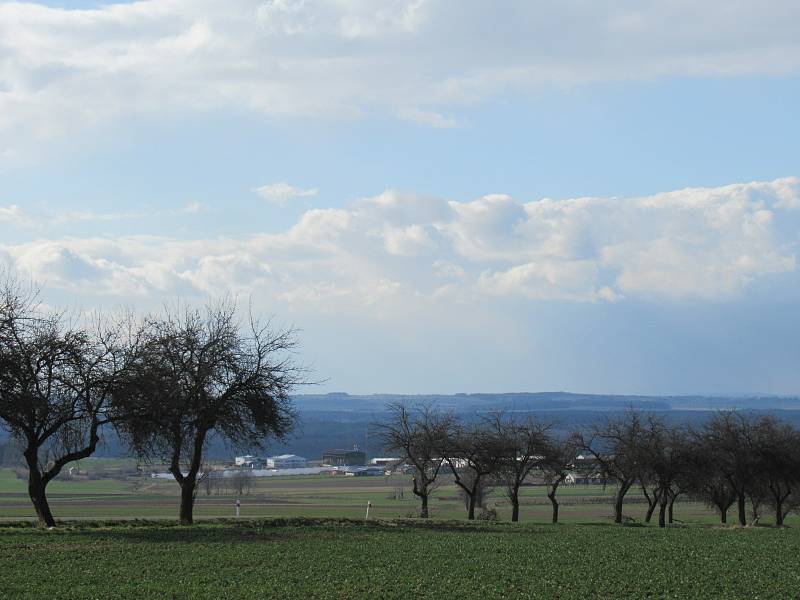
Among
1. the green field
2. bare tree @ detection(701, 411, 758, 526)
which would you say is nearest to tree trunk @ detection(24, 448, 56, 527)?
the green field

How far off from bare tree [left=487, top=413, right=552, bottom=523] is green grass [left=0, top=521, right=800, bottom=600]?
74.2 ft

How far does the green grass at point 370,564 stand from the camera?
21734 millimetres

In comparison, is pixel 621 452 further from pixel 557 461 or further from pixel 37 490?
pixel 37 490

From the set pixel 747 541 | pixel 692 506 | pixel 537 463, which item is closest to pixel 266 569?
pixel 747 541

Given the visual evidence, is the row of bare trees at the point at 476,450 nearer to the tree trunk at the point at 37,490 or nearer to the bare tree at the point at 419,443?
the bare tree at the point at 419,443

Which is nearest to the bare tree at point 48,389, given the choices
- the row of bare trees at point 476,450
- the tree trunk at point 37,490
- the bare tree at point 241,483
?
the tree trunk at point 37,490

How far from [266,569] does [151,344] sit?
54.5ft

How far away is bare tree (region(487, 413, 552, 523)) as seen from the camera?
59250 mm

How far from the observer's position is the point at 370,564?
85.0 feet

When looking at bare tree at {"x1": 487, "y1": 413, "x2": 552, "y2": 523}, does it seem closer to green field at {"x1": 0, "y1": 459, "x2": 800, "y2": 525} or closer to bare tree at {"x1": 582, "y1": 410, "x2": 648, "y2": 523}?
bare tree at {"x1": 582, "y1": 410, "x2": 648, "y2": 523}

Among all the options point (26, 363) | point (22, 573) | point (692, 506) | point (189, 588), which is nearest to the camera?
point (189, 588)

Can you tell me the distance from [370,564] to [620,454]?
40.0 m

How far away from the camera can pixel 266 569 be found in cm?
2455

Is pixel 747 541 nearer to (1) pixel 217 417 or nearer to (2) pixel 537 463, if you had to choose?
(1) pixel 217 417
